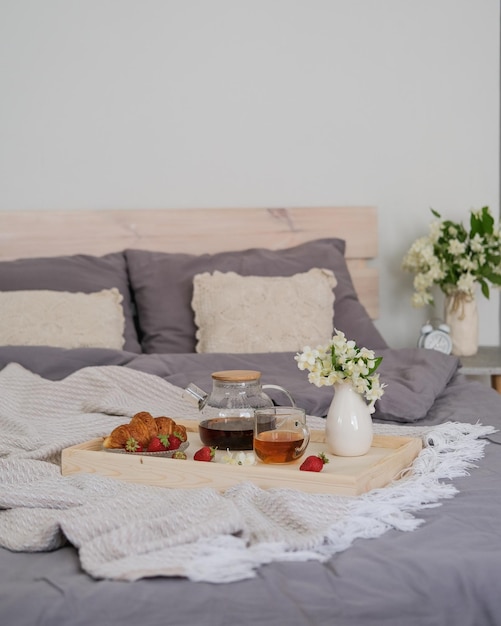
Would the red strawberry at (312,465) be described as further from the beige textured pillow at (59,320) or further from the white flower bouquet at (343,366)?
the beige textured pillow at (59,320)

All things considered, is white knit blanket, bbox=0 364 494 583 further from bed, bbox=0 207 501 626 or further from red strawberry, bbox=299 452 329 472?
red strawberry, bbox=299 452 329 472

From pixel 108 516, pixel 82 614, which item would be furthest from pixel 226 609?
pixel 108 516

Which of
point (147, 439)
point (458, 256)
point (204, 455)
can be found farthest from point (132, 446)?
point (458, 256)

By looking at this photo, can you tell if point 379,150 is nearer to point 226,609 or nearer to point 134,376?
point 134,376

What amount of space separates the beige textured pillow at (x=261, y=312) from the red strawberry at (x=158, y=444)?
112cm

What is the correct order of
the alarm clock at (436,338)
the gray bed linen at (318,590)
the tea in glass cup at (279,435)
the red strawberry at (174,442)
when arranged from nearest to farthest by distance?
the gray bed linen at (318,590) < the tea in glass cup at (279,435) < the red strawberry at (174,442) < the alarm clock at (436,338)

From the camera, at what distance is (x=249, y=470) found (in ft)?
4.95

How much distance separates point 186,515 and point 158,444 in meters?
0.42

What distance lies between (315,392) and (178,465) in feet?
2.14

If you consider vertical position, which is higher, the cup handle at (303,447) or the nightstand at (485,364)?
the cup handle at (303,447)

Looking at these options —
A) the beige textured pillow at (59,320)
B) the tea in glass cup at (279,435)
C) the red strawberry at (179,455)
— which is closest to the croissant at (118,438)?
the red strawberry at (179,455)

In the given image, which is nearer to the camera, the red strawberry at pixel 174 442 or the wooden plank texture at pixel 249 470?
the wooden plank texture at pixel 249 470

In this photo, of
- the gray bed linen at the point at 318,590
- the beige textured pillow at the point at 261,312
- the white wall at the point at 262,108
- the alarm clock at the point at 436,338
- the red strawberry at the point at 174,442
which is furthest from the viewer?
the white wall at the point at 262,108

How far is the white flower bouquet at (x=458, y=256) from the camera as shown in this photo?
131 inches
